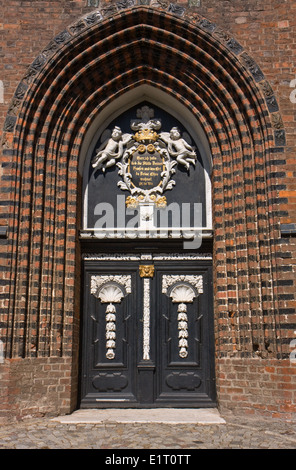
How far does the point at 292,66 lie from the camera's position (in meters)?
7.08

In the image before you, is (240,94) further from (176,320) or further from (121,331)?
(121,331)

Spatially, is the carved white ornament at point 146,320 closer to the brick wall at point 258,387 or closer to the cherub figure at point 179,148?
the brick wall at point 258,387

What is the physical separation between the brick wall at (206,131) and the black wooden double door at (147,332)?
1.30 feet

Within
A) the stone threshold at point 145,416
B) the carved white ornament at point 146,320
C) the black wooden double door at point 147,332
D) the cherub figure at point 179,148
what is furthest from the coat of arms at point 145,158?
the stone threshold at point 145,416

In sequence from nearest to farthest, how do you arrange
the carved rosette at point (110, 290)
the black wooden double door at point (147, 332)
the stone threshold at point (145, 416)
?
the stone threshold at point (145, 416) < the black wooden double door at point (147, 332) < the carved rosette at point (110, 290)

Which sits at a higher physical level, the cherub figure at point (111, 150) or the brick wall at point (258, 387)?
the cherub figure at point (111, 150)

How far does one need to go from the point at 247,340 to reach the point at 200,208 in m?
2.29

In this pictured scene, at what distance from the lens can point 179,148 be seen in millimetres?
7902

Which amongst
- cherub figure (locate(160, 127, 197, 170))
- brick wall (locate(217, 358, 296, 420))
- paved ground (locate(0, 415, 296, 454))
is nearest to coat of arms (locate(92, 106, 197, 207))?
cherub figure (locate(160, 127, 197, 170))

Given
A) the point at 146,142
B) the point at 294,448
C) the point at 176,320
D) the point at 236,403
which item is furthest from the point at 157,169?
the point at 294,448

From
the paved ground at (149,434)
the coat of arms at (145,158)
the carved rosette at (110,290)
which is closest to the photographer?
the paved ground at (149,434)

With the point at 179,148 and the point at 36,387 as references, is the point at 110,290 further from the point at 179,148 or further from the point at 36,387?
the point at 179,148

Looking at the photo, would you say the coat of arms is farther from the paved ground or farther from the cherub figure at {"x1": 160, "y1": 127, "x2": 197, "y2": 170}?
the paved ground

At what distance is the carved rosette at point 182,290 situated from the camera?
7.37 metres
